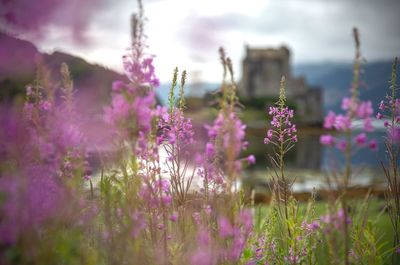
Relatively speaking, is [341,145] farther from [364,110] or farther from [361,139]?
[364,110]

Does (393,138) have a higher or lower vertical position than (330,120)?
lower

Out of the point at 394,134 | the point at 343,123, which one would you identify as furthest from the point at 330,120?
the point at 394,134

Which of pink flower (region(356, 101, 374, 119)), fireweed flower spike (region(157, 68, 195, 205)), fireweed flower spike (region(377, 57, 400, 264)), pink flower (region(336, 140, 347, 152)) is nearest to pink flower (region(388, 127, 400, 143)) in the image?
fireweed flower spike (region(377, 57, 400, 264))

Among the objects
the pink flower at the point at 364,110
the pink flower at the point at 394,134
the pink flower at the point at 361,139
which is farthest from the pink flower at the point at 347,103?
the pink flower at the point at 394,134

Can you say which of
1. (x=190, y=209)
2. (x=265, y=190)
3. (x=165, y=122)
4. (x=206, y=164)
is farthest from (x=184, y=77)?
(x=265, y=190)

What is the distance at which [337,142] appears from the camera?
242 centimetres

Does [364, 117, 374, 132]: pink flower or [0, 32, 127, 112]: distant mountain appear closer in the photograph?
[364, 117, 374, 132]: pink flower

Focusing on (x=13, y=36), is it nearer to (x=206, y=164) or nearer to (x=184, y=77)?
(x=184, y=77)

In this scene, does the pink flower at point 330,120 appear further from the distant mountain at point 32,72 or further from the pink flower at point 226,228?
the distant mountain at point 32,72

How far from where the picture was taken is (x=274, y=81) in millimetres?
118062

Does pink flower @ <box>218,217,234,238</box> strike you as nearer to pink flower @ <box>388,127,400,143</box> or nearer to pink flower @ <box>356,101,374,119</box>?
pink flower @ <box>356,101,374,119</box>

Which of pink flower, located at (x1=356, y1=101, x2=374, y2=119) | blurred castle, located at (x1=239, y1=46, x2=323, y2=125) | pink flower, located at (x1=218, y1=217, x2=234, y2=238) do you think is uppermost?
blurred castle, located at (x1=239, y1=46, x2=323, y2=125)

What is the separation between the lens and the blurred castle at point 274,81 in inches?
4505

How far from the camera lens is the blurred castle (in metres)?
114
